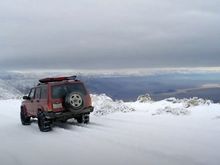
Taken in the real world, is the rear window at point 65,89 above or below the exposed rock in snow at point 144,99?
above

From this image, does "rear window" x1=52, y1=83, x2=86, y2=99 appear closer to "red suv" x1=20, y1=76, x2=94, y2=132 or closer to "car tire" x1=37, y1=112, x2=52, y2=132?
"red suv" x1=20, y1=76, x2=94, y2=132

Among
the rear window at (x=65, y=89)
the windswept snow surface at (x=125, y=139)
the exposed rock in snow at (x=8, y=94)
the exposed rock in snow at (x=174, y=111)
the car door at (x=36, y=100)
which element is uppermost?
the rear window at (x=65, y=89)

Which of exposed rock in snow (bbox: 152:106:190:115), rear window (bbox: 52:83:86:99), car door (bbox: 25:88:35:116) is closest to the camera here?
rear window (bbox: 52:83:86:99)

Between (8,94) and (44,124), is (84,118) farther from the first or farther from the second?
(8,94)

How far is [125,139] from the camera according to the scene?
1322cm

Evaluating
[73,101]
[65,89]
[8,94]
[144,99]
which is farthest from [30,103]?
[8,94]

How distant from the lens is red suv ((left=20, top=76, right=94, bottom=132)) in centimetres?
1684

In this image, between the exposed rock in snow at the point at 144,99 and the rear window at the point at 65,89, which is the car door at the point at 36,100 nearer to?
the rear window at the point at 65,89

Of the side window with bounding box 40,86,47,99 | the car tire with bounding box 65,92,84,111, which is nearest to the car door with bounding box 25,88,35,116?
the side window with bounding box 40,86,47,99

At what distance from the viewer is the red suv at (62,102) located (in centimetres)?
1684

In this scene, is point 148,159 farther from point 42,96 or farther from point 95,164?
point 42,96

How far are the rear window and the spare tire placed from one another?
0.40 m

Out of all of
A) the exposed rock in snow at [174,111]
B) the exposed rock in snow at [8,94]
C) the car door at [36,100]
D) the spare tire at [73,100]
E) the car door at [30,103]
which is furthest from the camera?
the exposed rock in snow at [8,94]

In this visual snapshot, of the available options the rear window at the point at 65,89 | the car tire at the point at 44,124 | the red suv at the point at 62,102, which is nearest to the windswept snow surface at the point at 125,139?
the car tire at the point at 44,124
